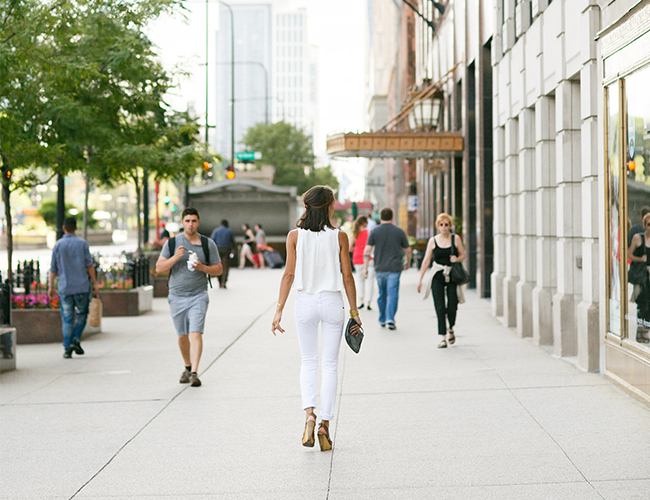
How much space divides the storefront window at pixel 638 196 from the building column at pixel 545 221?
3.44m

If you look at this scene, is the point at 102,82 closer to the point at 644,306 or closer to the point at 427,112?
the point at 644,306

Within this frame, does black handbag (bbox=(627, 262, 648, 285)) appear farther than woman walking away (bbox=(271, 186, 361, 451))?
Yes

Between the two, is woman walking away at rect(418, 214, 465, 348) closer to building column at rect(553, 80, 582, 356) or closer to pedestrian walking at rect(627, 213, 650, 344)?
building column at rect(553, 80, 582, 356)

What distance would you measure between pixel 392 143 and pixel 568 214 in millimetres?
11231

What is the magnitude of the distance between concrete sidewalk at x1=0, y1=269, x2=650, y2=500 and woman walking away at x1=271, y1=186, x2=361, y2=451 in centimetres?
36

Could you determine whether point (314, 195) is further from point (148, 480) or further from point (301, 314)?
point (148, 480)

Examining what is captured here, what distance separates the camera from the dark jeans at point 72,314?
11.3 m

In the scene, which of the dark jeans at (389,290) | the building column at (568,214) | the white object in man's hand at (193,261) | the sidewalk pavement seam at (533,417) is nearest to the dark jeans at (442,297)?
the sidewalk pavement seam at (533,417)

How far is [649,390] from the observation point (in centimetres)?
720

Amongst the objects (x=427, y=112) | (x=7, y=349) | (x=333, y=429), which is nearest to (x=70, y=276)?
(x=7, y=349)

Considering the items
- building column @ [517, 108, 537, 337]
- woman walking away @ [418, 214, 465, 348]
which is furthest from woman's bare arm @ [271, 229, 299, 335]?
building column @ [517, 108, 537, 337]

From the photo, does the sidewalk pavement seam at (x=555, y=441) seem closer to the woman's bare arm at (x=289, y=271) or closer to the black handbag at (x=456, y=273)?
the woman's bare arm at (x=289, y=271)

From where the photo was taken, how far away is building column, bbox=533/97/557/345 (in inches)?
451

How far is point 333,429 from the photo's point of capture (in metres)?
6.79
